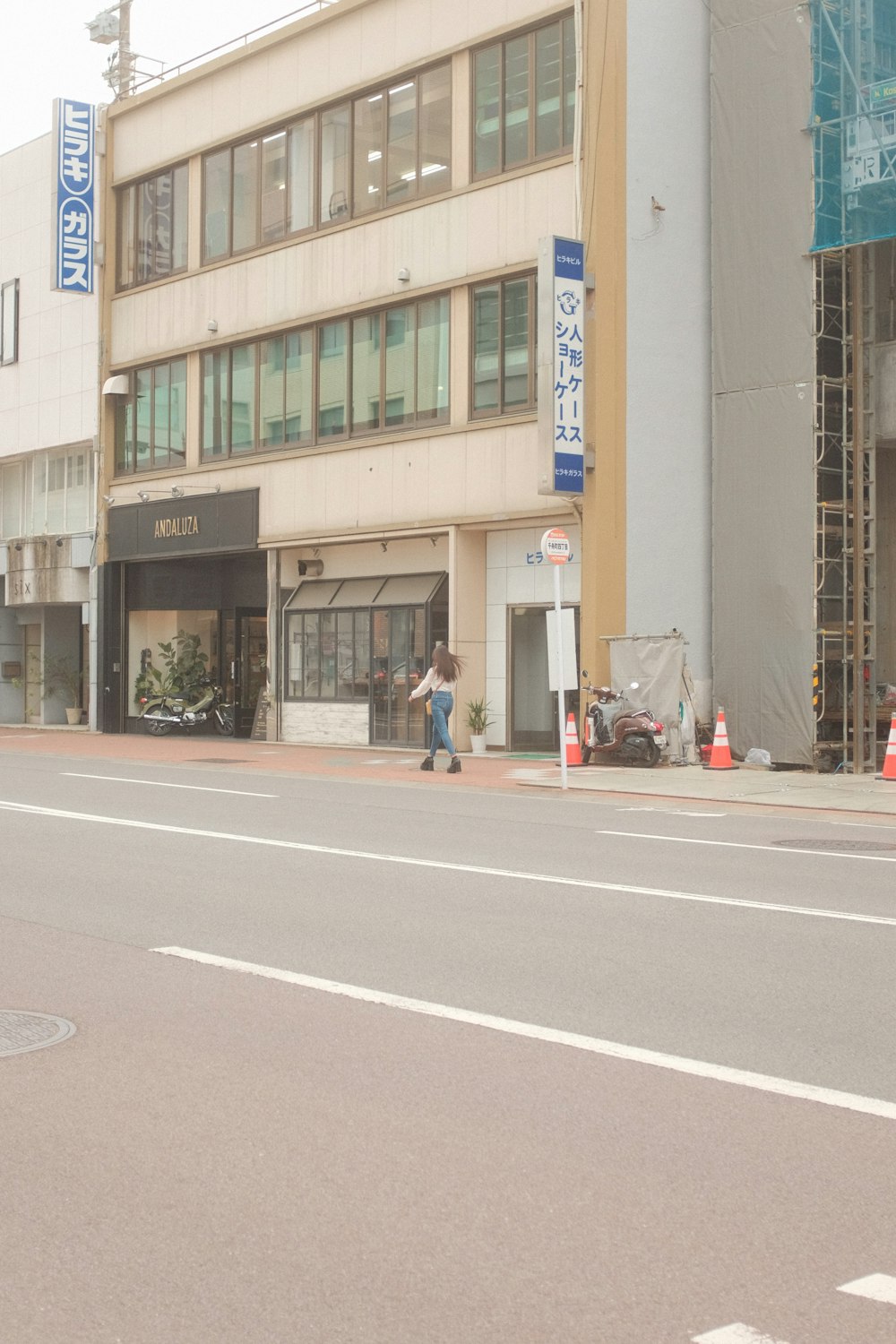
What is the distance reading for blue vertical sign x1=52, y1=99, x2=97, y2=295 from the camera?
33312mm

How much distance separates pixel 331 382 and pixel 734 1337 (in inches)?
1040

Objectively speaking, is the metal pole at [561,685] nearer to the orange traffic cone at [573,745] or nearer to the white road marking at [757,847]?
the orange traffic cone at [573,745]

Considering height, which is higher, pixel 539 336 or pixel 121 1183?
pixel 539 336

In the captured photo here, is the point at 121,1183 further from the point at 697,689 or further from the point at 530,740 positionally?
the point at 530,740

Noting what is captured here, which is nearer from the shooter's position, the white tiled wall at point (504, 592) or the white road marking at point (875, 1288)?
the white road marking at point (875, 1288)

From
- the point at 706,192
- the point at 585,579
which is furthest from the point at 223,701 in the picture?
the point at 706,192

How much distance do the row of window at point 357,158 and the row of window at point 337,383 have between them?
2.02m

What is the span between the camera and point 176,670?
3350 cm

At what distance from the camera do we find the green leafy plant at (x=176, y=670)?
3353 centimetres

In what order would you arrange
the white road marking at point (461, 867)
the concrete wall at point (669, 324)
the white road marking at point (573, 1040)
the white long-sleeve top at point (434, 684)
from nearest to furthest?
1. the white road marking at point (573, 1040)
2. the white road marking at point (461, 867)
3. the white long-sleeve top at point (434, 684)
4. the concrete wall at point (669, 324)

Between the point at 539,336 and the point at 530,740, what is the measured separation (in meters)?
6.92

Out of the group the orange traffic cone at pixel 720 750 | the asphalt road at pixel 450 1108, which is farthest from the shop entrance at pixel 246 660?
the asphalt road at pixel 450 1108

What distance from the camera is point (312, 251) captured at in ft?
95.2

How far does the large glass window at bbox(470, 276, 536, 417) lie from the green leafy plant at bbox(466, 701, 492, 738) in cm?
477
